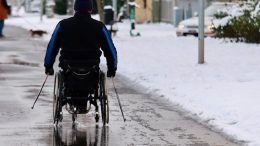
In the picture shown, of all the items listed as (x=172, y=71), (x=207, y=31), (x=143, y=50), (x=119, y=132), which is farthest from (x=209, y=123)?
(x=207, y=31)

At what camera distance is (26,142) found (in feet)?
32.2

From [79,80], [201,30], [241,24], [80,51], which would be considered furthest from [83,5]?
[241,24]

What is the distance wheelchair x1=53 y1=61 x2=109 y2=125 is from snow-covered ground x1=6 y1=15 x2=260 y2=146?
68.5 inches

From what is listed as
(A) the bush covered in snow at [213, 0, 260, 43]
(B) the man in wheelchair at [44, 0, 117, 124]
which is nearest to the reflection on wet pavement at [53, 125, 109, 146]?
(B) the man in wheelchair at [44, 0, 117, 124]

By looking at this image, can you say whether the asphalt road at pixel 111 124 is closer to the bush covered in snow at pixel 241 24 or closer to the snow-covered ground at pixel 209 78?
the snow-covered ground at pixel 209 78

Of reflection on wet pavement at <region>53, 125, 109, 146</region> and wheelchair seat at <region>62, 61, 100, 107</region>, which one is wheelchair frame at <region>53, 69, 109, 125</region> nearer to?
wheelchair seat at <region>62, 61, 100, 107</region>

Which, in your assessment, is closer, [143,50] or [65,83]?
[65,83]

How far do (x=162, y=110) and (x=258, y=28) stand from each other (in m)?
14.4

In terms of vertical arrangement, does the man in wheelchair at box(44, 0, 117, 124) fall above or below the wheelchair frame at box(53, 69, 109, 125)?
above

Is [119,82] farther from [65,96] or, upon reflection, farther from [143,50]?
[143,50]

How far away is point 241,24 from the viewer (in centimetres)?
2769

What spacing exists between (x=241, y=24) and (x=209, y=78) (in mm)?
10830

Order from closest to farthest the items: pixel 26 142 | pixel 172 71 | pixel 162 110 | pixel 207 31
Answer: pixel 26 142
pixel 162 110
pixel 172 71
pixel 207 31

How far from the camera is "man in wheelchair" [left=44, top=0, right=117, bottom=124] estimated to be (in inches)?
410
